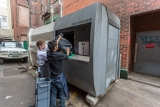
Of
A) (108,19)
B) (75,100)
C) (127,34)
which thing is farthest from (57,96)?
(127,34)

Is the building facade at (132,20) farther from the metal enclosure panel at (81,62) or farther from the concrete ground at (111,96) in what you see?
the metal enclosure panel at (81,62)

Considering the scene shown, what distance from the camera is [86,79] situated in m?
2.37

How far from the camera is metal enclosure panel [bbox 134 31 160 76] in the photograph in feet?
13.0

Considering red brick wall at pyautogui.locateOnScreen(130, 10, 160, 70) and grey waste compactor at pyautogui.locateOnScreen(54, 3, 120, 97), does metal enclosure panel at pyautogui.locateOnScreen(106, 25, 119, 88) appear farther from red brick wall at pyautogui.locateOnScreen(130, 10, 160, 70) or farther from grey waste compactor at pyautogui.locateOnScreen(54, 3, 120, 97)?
red brick wall at pyautogui.locateOnScreen(130, 10, 160, 70)

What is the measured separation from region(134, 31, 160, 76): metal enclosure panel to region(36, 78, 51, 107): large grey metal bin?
14.5 feet

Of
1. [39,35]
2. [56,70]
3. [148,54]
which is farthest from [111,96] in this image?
[39,35]

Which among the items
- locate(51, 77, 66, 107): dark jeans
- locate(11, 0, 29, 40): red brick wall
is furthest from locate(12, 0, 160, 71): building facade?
locate(11, 0, 29, 40): red brick wall

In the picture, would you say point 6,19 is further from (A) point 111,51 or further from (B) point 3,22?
(A) point 111,51

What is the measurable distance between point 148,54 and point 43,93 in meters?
4.62

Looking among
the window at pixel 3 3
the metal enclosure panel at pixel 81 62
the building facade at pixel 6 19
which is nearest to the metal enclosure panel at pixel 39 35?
the metal enclosure panel at pixel 81 62

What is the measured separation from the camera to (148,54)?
421cm

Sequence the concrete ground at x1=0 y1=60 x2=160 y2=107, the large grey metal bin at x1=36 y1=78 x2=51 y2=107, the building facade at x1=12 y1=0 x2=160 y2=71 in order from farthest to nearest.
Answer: the building facade at x1=12 y1=0 x2=160 y2=71, the concrete ground at x1=0 y1=60 x2=160 y2=107, the large grey metal bin at x1=36 y1=78 x2=51 y2=107

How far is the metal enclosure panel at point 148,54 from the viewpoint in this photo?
3975 mm

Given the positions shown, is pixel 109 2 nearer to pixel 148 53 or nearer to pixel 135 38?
pixel 135 38
